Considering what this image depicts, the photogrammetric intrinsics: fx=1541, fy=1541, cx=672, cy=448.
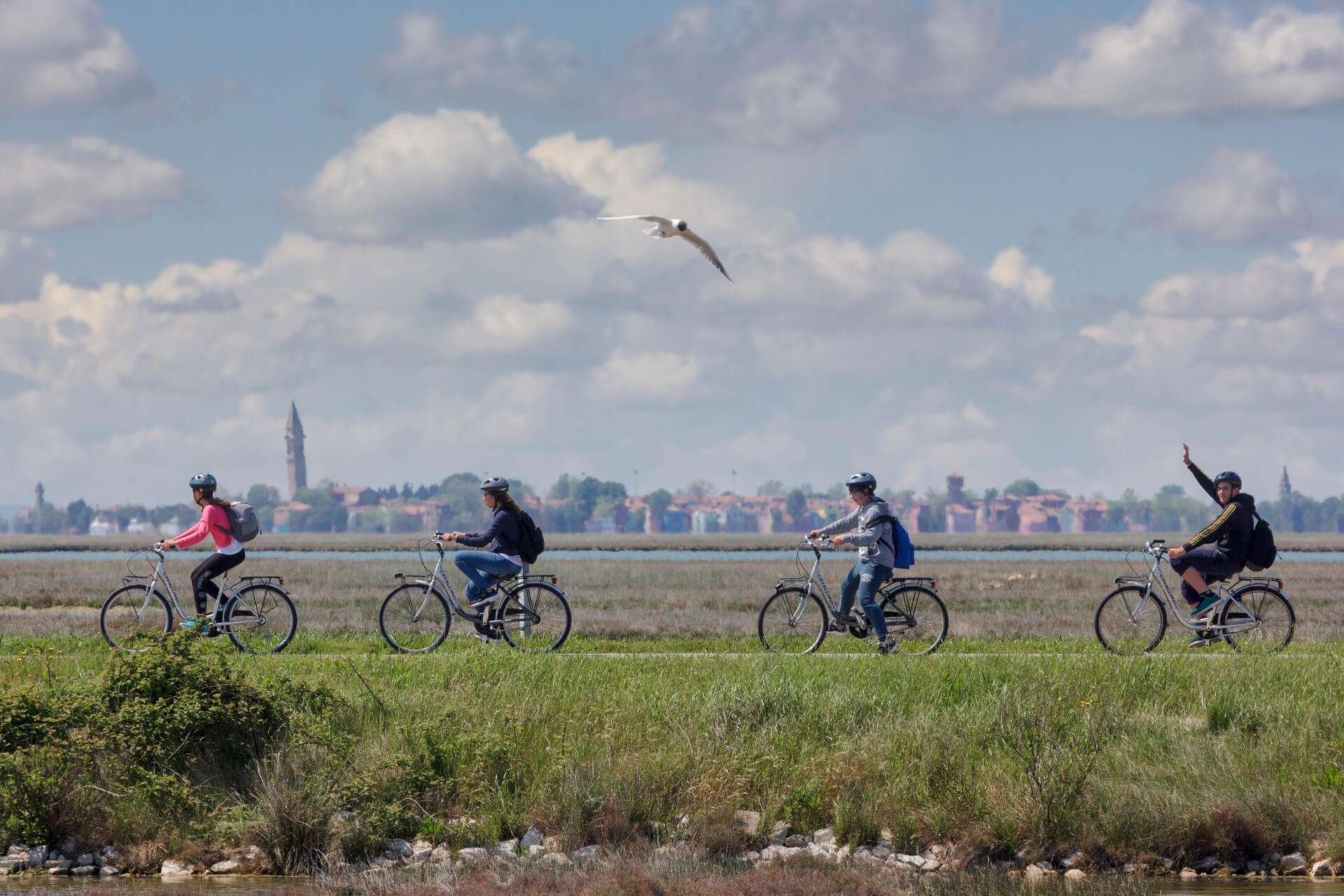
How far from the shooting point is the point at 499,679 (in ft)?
54.3

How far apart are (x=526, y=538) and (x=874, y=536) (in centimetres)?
428

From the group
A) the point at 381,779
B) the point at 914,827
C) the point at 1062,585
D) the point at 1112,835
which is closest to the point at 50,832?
the point at 381,779

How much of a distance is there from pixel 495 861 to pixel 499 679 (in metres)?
3.52

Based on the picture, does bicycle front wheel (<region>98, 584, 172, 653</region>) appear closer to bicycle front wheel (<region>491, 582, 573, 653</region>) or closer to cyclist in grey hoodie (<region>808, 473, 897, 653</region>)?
bicycle front wheel (<region>491, 582, 573, 653</region>)

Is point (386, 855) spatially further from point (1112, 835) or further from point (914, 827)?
point (1112, 835)

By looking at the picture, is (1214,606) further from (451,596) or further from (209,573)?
(209,573)

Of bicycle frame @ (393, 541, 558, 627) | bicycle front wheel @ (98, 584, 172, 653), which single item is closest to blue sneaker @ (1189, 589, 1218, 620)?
bicycle frame @ (393, 541, 558, 627)

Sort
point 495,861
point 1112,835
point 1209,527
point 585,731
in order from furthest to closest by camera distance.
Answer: point 1209,527, point 585,731, point 1112,835, point 495,861

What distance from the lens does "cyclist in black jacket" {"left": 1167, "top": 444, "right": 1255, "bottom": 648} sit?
1833 cm

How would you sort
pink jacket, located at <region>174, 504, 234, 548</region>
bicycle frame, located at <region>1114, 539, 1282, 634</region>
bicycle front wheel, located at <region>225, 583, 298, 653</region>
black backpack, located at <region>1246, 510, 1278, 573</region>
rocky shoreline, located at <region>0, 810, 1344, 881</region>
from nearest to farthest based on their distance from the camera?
rocky shoreline, located at <region>0, 810, 1344, 881</region> → black backpack, located at <region>1246, 510, 1278, 573</region> → pink jacket, located at <region>174, 504, 234, 548</region> → bicycle frame, located at <region>1114, 539, 1282, 634</region> → bicycle front wheel, located at <region>225, 583, 298, 653</region>

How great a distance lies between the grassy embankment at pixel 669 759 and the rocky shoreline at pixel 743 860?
Answer: 11 cm

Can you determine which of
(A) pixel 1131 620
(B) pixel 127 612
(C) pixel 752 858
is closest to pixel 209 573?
(B) pixel 127 612

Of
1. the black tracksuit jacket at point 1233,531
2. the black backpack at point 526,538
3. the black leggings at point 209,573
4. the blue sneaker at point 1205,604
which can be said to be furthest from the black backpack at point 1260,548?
the black leggings at point 209,573

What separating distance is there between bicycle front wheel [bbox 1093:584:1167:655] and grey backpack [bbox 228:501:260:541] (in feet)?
34.2
